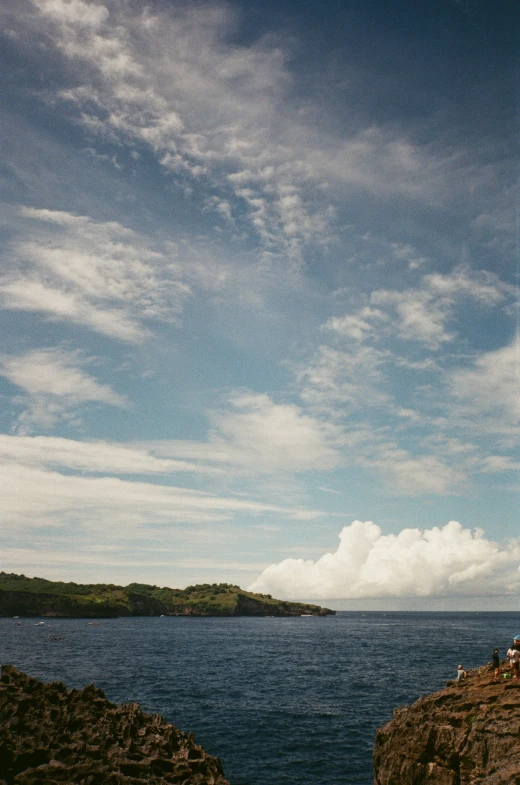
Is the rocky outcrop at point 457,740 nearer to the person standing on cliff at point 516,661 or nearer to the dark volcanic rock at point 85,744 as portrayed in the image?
the person standing on cliff at point 516,661

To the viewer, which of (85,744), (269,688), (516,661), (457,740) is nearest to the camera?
(457,740)

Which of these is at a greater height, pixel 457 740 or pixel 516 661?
pixel 516 661

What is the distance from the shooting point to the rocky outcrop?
21.9 m

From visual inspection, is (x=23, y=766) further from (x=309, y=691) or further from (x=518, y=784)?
(x=309, y=691)

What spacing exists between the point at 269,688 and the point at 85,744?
4133 centimetres

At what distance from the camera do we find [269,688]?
5972 centimetres

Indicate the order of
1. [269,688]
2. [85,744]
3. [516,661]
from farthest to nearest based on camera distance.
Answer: [269,688] → [516,661] → [85,744]

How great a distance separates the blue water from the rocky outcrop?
677cm

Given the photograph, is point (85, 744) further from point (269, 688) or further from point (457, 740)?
point (269, 688)

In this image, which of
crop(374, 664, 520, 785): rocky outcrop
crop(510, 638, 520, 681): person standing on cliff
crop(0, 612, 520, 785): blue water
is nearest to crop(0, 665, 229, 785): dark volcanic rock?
crop(0, 612, 520, 785): blue water

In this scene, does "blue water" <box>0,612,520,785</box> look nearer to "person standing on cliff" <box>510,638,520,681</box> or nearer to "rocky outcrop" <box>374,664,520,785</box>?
"rocky outcrop" <box>374,664,520,785</box>

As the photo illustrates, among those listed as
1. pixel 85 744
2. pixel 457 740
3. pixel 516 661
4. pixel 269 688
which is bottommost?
pixel 269 688

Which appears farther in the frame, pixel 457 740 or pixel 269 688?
pixel 269 688

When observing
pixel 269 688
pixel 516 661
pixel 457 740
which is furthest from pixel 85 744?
pixel 269 688
